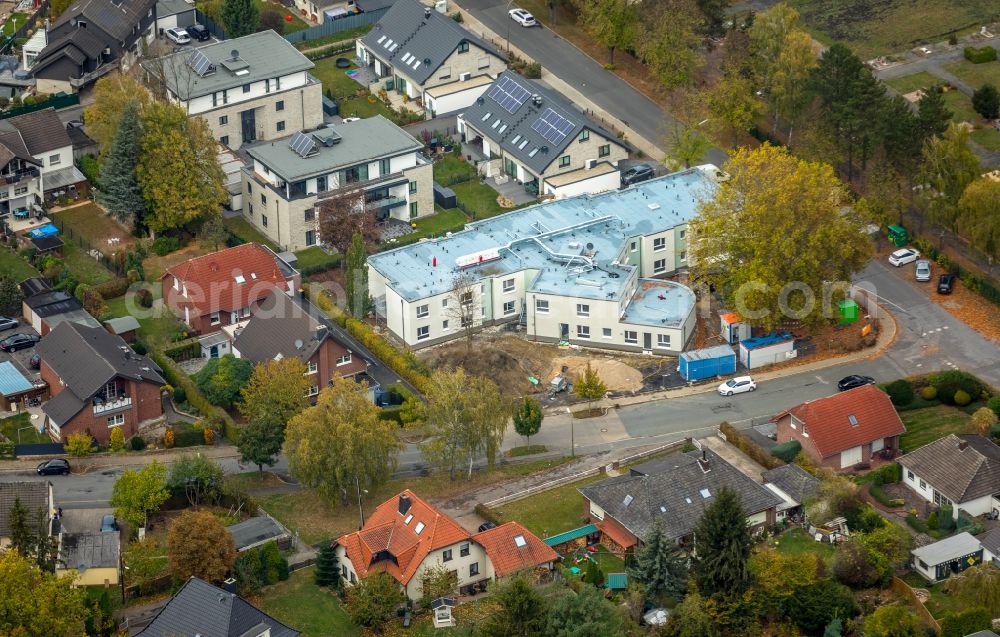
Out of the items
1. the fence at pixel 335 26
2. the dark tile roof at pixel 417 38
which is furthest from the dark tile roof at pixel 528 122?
the fence at pixel 335 26

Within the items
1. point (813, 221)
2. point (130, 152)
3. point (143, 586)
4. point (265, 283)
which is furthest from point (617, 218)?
point (143, 586)

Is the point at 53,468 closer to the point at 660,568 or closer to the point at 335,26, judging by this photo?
the point at 660,568

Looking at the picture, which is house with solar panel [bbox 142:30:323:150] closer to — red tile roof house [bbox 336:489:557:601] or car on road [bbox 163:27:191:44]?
car on road [bbox 163:27:191:44]

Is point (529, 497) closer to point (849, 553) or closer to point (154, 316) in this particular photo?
point (849, 553)

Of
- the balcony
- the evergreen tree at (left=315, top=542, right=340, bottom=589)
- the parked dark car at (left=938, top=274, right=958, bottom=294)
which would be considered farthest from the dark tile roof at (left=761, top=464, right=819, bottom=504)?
the balcony

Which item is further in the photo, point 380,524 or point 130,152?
point 130,152

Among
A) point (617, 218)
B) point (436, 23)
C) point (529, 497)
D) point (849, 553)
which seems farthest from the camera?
point (436, 23)

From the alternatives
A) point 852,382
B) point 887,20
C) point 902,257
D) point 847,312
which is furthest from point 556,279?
point 887,20
